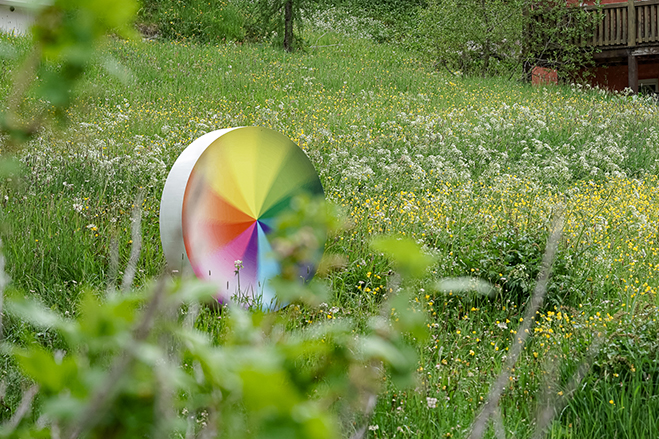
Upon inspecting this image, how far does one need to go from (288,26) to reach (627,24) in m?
10.4

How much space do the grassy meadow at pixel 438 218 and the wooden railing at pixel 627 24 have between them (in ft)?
15.2

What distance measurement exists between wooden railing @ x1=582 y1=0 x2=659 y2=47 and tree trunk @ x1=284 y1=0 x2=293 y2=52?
9046 mm

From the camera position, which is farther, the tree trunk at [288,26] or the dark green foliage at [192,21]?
the dark green foliage at [192,21]

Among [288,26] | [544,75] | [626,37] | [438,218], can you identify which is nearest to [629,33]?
[626,37]

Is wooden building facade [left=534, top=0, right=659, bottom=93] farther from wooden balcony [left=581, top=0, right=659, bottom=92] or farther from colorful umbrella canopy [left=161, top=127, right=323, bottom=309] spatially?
colorful umbrella canopy [left=161, top=127, right=323, bottom=309]

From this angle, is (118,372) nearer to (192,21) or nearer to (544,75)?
(544,75)

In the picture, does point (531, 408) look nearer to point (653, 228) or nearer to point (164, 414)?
point (164, 414)

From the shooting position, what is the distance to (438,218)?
6.17 metres

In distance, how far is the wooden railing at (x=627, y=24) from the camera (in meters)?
17.7

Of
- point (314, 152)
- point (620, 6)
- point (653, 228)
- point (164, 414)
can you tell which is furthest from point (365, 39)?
point (164, 414)

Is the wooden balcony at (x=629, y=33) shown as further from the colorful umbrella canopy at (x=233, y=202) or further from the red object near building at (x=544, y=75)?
the colorful umbrella canopy at (x=233, y=202)

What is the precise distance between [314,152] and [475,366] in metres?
4.80

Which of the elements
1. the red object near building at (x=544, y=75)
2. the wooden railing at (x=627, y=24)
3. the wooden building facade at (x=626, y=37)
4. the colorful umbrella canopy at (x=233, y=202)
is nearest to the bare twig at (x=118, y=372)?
the colorful umbrella canopy at (x=233, y=202)

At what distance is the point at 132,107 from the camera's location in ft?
34.9
